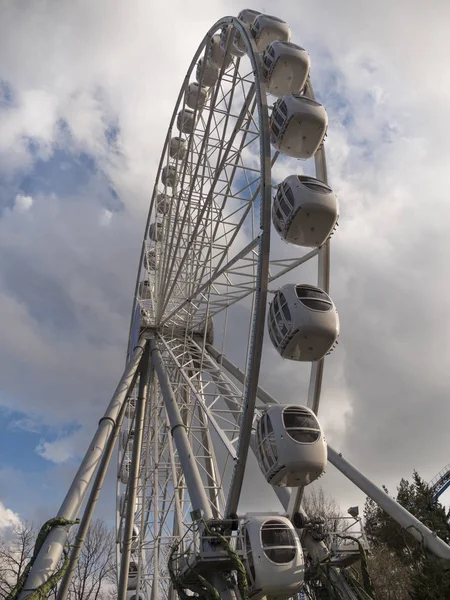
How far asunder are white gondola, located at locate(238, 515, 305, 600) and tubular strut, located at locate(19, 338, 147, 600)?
3634 millimetres

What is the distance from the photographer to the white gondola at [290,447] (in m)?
8.18

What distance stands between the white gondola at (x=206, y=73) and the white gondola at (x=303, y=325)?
34.4ft

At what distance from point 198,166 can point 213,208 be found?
1525 millimetres

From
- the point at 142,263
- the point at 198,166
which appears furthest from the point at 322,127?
the point at 142,263

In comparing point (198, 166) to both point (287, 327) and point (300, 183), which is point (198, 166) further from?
point (287, 327)

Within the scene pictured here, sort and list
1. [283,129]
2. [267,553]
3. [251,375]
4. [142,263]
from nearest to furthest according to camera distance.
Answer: [267,553], [251,375], [283,129], [142,263]

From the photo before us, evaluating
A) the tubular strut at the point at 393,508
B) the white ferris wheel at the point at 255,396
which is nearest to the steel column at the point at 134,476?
the white ferris wheel at the point at 255,396

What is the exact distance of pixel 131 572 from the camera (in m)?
22.9

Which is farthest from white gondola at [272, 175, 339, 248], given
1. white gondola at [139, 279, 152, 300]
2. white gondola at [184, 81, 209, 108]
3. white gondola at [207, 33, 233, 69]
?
white gondola at [139, 279, 152, 300]

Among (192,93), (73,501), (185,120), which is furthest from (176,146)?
(73,501)

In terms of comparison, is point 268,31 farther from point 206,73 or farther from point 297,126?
point 206,73

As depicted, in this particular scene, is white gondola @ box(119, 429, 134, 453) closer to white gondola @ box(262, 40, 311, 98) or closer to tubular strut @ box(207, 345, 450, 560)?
tubular strut @ box(207, 345, 450, 560)

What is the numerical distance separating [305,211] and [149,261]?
47.6 feet

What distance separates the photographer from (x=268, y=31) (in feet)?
44.9
